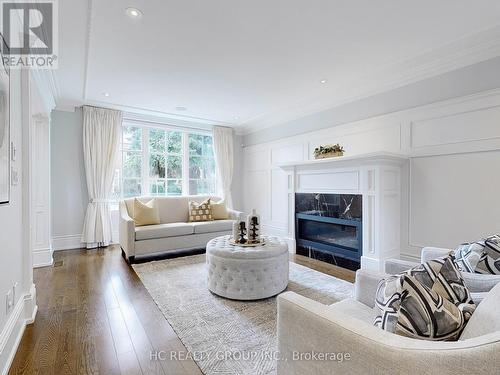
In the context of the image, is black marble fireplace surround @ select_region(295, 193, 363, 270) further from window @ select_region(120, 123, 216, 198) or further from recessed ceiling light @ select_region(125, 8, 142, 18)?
recessed ceiling light @ select_region(125, 8, 142, 18)

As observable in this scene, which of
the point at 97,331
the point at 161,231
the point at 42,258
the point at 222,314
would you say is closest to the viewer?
the point at 97,331

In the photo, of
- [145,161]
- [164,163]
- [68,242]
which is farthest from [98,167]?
[68,242]

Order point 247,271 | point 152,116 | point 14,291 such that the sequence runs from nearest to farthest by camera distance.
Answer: point 14,291 < point 247,271 < point 152,116

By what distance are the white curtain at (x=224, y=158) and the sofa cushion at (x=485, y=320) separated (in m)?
5.34

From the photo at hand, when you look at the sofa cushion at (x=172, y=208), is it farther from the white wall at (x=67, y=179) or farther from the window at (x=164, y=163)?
the white wall at (x=67, y=179)

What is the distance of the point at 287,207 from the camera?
4734mm

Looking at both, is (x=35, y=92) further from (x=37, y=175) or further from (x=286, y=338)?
(x=286, y=338)

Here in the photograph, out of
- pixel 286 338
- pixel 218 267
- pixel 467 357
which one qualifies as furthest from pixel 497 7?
pixel 218 267

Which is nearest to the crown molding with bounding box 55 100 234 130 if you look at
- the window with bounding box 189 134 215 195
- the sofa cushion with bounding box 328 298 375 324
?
the window with bounding box 189 134 215 195

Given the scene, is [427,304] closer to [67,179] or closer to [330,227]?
[330,227]

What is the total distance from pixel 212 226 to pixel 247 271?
7.03 ft

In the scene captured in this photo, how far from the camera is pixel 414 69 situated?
313cm

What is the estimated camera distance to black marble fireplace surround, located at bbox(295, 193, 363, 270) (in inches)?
140

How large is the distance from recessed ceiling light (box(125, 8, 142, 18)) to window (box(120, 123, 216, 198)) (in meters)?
3.28
